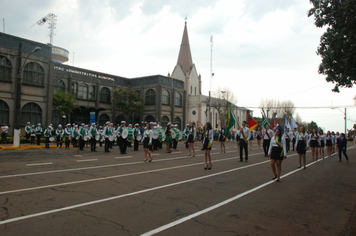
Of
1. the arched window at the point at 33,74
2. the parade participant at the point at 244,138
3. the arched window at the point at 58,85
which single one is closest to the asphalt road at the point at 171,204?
the parade participant at the point at 244,138

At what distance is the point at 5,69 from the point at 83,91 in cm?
1508

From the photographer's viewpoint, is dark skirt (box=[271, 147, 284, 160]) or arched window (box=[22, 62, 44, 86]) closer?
dark skirt (box=[271, 147, 284, 160])

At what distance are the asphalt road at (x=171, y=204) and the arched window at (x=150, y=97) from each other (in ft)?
137

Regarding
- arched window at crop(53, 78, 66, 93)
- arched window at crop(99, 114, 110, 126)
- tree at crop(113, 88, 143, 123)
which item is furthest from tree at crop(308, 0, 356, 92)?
arched window at crop(99, 114, 110, 126)

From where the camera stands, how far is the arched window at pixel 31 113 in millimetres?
31059

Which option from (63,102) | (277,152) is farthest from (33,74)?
(277,152)

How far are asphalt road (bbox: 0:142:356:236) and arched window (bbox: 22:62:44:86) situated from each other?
2502cm

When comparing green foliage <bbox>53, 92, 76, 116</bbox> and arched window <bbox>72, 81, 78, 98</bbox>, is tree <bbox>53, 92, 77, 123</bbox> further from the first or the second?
arched window <bbox>72, 81, 78, 98</bbox>

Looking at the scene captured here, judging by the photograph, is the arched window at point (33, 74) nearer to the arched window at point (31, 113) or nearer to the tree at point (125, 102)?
the arched window at point (31, 113)

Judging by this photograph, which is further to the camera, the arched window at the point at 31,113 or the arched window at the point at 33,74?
the arched window at the point at 33,74

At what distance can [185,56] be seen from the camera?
218ft

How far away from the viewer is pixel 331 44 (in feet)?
37.2

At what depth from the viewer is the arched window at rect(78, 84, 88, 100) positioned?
43862 millimetres

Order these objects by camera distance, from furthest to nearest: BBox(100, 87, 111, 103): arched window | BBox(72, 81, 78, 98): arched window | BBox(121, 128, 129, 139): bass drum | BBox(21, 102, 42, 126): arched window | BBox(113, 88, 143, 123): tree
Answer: BBox(100, 87, 111, 103): arched window, BBox(113, 88, 143, 123): tree, BBox(72, 81, 78, 98): arched window, BBox(21, 102, 42, 126): arched window, BBox(121, 128, 129, 139): bass drum
